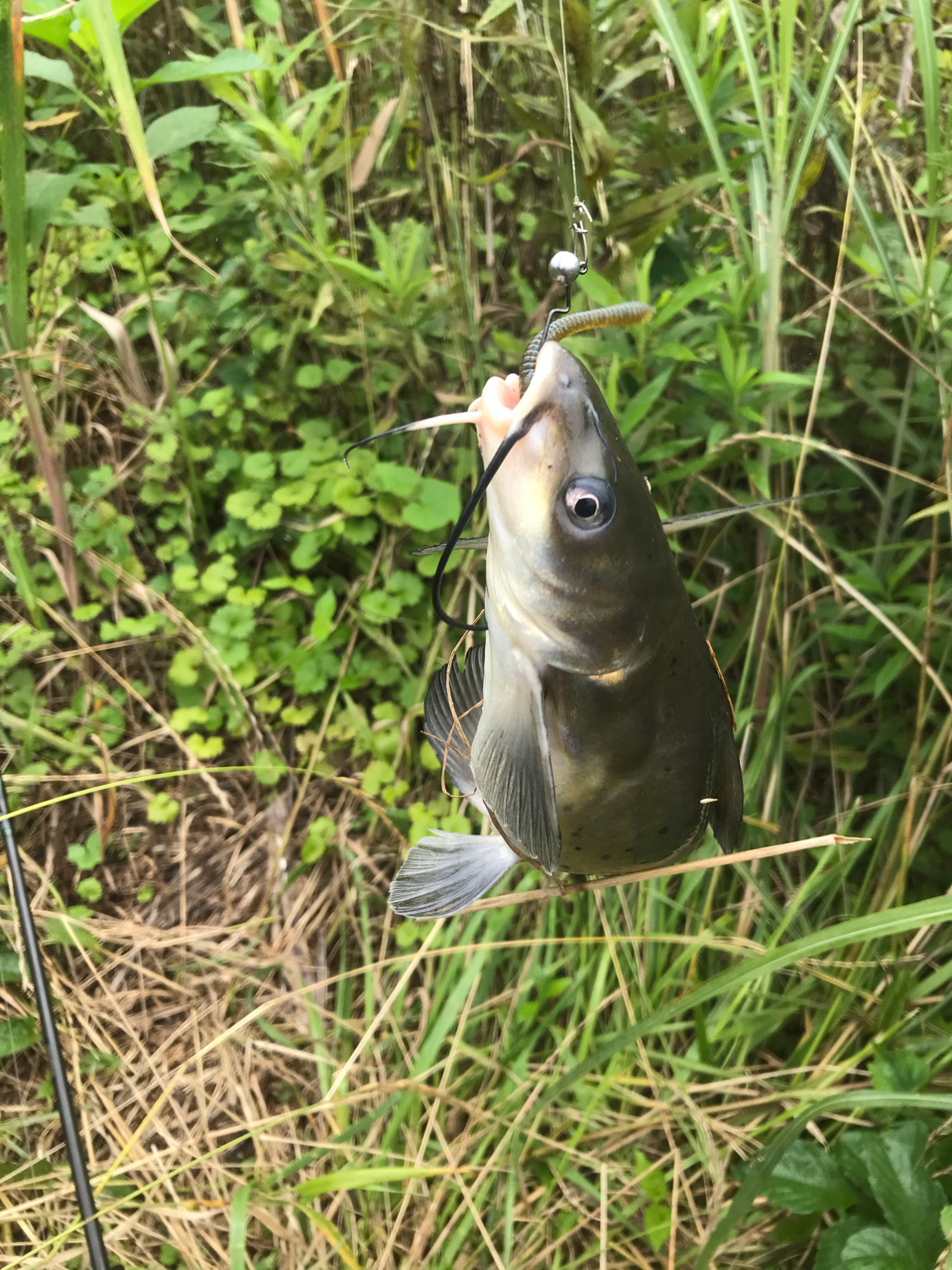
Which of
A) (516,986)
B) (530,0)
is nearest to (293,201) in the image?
(530,0)

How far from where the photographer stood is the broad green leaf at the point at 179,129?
142 cm

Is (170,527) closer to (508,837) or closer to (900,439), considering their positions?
(508,837)

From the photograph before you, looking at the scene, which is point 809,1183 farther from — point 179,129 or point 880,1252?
point 179,129

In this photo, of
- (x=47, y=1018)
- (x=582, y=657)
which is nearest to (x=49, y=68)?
(x=582, y=657)

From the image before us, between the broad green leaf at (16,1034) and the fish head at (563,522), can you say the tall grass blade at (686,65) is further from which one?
the broad green leaf at (16,1034)

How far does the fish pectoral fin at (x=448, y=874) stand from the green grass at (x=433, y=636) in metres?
0.38

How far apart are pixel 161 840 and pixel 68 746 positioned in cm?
31

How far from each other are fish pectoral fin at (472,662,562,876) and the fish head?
0.04 metres

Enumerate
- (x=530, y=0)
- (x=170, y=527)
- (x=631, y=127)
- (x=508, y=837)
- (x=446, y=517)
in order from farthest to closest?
(x=170, y=527)
(x=446, y=517)
(x=631, y=127)
(x=530, y=0)
(x=508, y=837)

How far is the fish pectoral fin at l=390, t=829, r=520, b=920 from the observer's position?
2.76 feet

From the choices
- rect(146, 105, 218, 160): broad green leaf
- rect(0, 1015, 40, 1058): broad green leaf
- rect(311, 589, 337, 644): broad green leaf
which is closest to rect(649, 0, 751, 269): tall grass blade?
rect(146, 105, 218, 160): broad green leaf

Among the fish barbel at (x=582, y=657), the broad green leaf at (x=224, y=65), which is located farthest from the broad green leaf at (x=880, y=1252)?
the broad green leaf at (x=224, y=65)

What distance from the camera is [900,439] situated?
1451 mm

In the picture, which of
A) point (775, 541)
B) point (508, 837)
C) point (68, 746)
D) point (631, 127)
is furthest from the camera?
point (68, 746)
